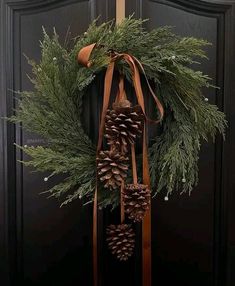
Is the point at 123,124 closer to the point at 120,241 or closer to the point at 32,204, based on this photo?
the point at 120,241

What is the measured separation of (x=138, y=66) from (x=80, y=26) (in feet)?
0.85

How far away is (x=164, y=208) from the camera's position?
1.01m

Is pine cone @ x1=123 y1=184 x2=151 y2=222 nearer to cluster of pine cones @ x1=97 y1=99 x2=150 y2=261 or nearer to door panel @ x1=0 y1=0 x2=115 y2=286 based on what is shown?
cluster of pine cones @ x1=97 y1=99 x2=150 y2=261

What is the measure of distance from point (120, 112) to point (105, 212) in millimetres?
352

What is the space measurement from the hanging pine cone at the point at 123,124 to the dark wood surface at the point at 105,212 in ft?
0.98

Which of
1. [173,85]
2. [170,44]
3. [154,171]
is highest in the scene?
[170,44]

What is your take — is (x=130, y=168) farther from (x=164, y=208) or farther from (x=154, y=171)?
(x=164, y=208)

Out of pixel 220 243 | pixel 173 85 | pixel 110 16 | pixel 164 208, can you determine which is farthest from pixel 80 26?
pixel 220 243

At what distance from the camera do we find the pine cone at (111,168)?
2.54 feet

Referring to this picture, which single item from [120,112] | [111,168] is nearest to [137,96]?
[120,112]

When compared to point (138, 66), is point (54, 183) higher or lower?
lower

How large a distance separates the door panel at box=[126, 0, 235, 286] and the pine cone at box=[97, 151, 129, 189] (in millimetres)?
269

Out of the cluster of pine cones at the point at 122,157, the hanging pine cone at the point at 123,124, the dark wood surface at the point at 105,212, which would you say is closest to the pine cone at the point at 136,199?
the cluster of pine cones at the point at 122,157

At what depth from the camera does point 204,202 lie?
3.35 feet
